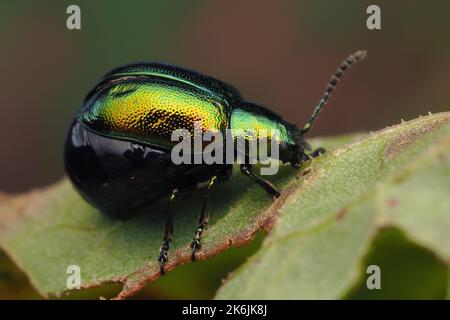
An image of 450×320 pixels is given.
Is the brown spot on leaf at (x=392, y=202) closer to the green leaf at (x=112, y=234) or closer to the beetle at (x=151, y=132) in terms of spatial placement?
the green leaf at (x=112, y=234)

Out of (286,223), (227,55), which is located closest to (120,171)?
(286,223)

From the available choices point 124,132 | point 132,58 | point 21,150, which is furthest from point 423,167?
point 21,150

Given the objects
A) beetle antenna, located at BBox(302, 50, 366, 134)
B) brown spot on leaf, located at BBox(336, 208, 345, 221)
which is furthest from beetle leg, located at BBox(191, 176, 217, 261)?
brown spot on leaf, located at BBox(336, 208, 345, 221)

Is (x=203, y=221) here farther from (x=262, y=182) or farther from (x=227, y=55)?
(x=227, y=55)

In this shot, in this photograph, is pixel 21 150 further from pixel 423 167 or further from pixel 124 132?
pixel 423 167

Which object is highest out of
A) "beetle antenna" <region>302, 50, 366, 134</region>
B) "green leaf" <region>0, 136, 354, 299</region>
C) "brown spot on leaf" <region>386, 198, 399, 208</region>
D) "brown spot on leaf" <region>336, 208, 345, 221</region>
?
"beetle antenna" <region>302, 50, 366, 134</region>

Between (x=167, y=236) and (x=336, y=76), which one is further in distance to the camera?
(x=336, y=76)

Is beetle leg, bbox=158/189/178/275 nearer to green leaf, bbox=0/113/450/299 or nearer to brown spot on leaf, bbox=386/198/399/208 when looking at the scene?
green leaf, bbox=0/113/450/299
